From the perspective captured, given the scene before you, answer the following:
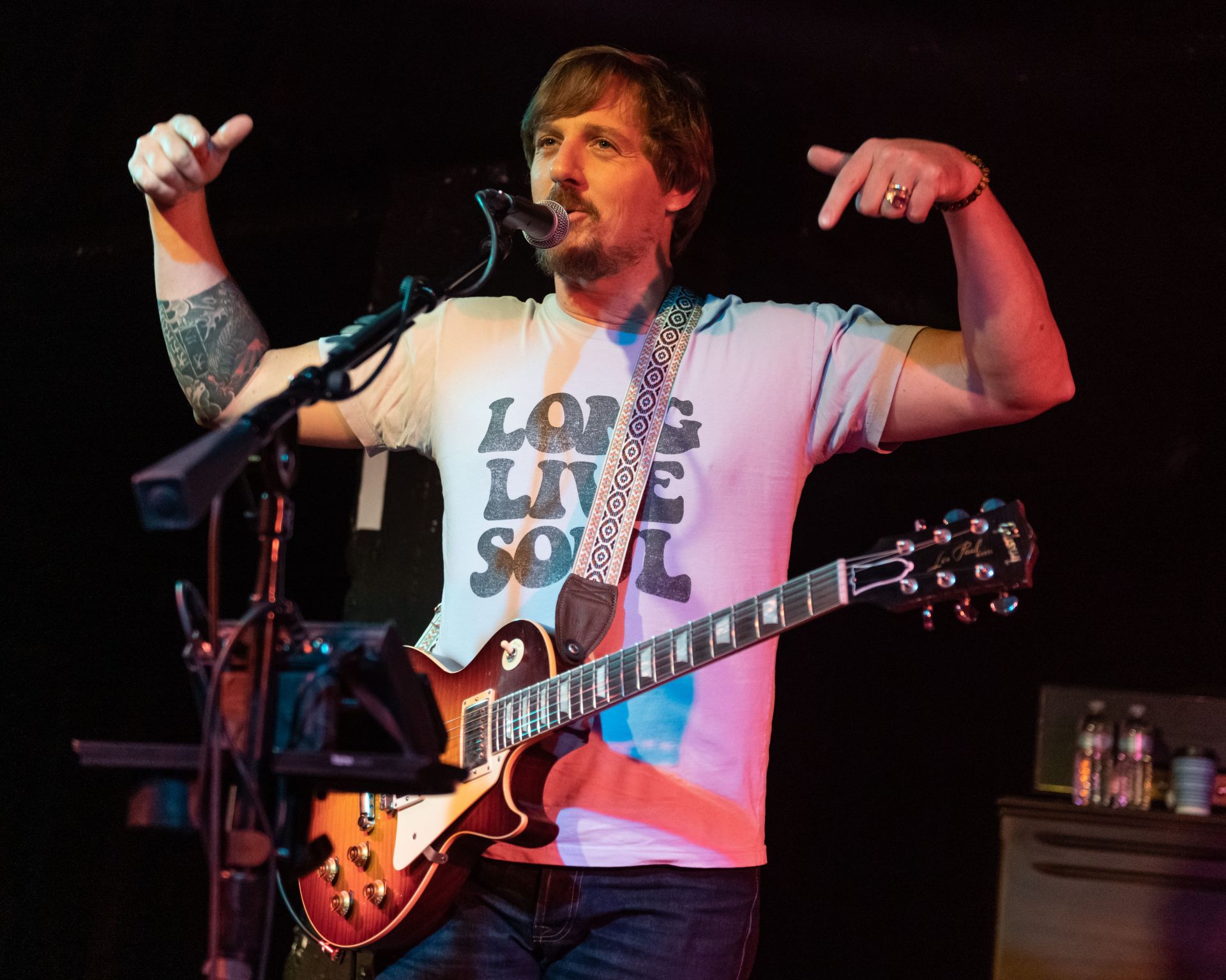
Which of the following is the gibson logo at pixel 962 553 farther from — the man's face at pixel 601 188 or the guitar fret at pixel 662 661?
the man's face at pixel 601 188

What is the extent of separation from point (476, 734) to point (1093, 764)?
323cm

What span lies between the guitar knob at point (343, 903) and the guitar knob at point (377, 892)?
4 cm

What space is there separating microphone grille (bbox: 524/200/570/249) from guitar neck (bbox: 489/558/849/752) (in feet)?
2.47

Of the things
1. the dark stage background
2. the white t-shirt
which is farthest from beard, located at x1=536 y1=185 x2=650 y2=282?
the dark stage background

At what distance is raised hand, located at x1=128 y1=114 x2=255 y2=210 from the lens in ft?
6.18

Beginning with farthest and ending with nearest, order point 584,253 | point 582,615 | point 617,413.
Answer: point 584,253
point 617,413
point 582,615

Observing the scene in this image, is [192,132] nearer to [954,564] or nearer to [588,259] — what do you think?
[588,259]

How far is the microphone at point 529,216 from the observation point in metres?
1.95

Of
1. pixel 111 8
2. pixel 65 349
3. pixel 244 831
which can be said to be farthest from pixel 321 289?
pixel 244 831

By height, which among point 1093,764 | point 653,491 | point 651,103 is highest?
point 651,103

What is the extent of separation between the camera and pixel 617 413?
2.33 metres

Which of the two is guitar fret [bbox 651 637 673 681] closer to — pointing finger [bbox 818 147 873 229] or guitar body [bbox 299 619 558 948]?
guitar body [bbox 299 619 558 948]

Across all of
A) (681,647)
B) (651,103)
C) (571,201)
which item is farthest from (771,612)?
(651,103)

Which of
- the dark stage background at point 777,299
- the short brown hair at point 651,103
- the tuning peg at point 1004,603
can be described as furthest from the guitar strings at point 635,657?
the dark stage background at point 777,299
